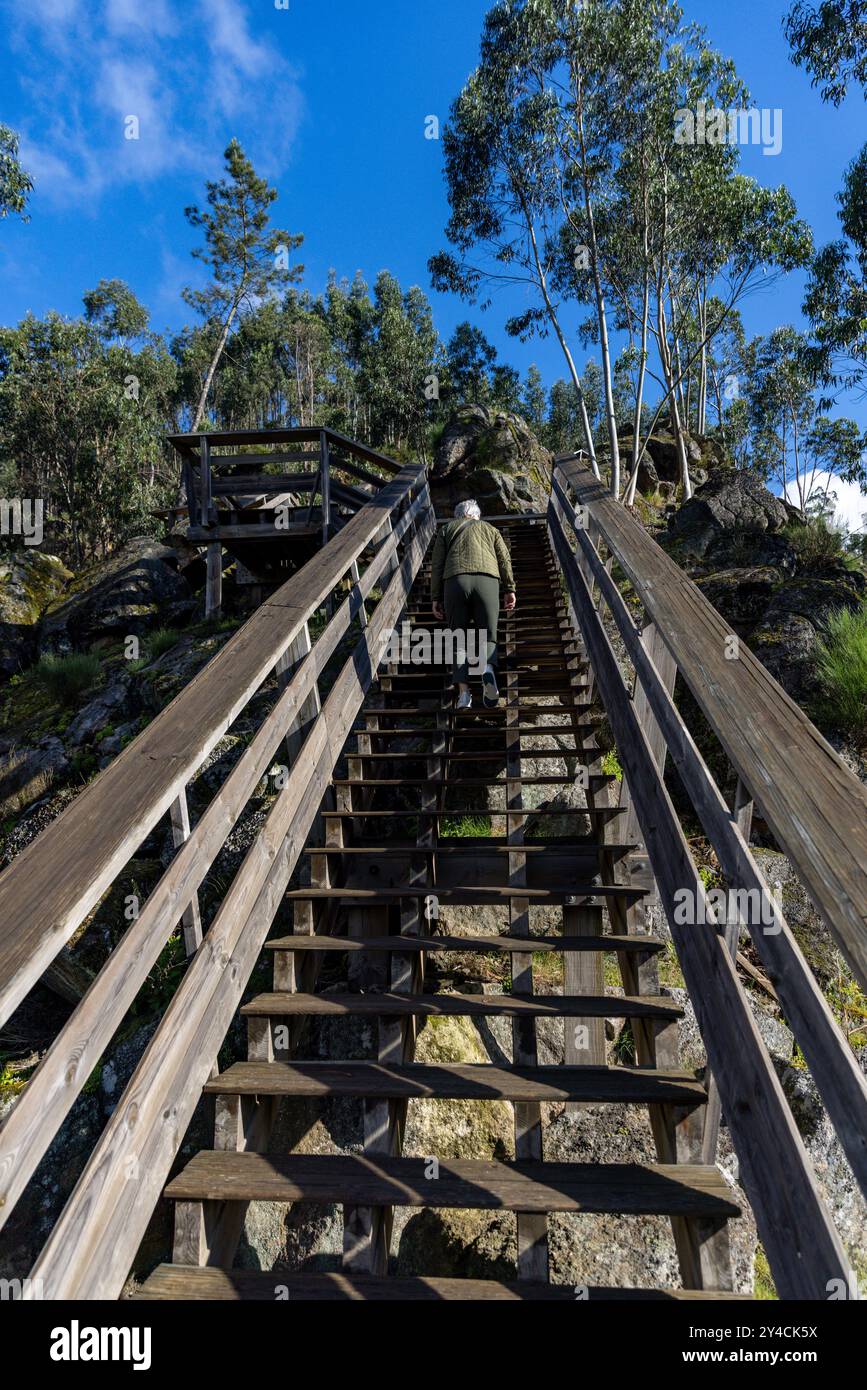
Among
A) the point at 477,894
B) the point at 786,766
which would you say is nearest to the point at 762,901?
the point at 786,766

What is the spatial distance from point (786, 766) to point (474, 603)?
3.46 metres

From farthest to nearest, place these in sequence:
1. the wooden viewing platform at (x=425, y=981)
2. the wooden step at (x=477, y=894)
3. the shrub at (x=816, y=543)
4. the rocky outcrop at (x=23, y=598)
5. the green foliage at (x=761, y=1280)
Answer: the rocky outcrop at (x=23, y=598)
the shrub at (x=816, y=543)
the wooden step at (x=477, y=894)
the green foliage at (x=761, y=1280)
the wooden viewing platform at (x=425, y=981)

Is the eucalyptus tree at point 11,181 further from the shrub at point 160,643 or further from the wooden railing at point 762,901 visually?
the wooden railing at point 762,901

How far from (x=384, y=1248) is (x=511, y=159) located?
22.0 metres

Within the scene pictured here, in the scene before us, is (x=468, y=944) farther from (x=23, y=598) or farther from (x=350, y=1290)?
(x=23, y=598)

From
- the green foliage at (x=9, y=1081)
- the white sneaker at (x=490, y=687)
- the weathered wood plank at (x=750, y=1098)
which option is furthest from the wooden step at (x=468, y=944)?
the green foliage at (x=9, y=1081)

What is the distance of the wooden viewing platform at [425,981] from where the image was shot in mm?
1563

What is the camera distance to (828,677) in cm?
560

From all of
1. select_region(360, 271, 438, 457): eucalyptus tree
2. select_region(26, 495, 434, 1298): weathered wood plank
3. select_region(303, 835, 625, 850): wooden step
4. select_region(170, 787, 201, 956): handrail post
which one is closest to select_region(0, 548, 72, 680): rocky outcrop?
select_region(303, 835, 625, 850): wooden step

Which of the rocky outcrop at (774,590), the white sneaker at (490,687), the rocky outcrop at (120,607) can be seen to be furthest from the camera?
the rocky outcrop at (120,607)

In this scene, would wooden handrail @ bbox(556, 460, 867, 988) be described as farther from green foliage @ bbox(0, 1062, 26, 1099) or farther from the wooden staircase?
green foliage @ bbox(0, 1062, 26, 1099)

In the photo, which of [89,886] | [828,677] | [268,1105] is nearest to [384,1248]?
[268,1105]

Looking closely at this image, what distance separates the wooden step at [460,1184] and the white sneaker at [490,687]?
2.95 meters

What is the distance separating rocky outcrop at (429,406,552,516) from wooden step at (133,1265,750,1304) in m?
16.7
